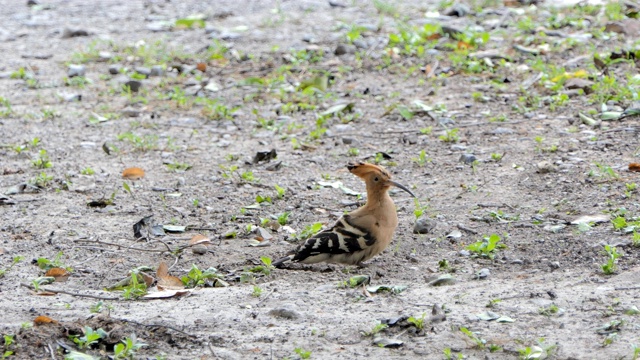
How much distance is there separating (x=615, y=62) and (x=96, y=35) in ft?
19.4

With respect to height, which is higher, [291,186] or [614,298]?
[614,298]

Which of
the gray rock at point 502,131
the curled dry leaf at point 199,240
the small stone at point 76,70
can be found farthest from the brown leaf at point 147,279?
the small stone at point 76,70

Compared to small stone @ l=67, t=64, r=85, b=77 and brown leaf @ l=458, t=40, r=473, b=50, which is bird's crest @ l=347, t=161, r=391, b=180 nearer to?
brown leaf @ l=458, t=40, r=473, b=50

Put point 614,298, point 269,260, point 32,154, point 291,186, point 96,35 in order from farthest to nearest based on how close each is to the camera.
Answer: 1. point 96,35
2. point 32,154
3. point 291,186
4. point 269,260
5. point 614,298

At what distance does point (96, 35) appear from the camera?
11430 millimetres

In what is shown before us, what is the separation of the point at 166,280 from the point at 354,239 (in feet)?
3.29

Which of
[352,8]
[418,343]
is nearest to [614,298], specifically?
[418,343]

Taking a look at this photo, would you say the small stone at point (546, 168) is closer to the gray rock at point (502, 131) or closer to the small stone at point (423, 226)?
the gray rock at point (502, 131)

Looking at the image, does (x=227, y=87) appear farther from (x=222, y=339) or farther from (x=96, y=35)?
(x=222, y=339)

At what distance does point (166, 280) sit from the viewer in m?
4.99

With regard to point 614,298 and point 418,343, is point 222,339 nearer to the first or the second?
point 418,343

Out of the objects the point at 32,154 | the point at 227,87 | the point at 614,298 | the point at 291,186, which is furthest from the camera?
the point at 227,87

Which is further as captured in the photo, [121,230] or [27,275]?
[121,230]

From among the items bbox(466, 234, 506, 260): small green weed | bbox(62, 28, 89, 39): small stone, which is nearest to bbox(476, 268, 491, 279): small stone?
bbox(466, 234, 506, 260): small green weed
